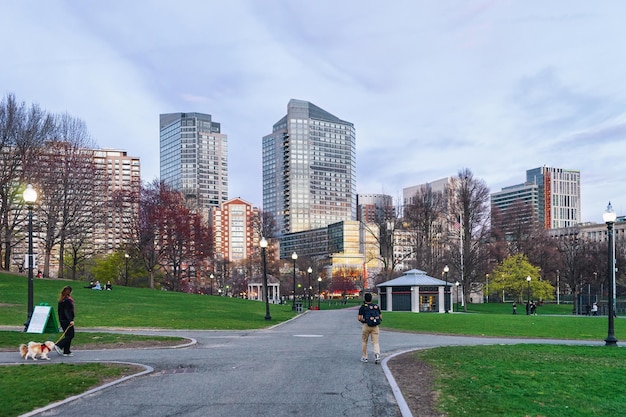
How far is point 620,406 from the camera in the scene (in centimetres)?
852

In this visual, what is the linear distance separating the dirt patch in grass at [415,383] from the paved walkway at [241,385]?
275 millimetres

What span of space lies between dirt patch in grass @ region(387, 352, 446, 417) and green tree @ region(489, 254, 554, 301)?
5830cm

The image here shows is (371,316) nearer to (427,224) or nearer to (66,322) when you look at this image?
(66,322)

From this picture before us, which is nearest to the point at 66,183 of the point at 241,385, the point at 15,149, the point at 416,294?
the point at 15,149

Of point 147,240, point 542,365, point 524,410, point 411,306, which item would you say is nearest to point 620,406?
point 524,410

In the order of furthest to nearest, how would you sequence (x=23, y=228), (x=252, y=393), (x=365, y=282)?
(x=365, y=282) < (x=23, y=228) < (x=252, y=393)

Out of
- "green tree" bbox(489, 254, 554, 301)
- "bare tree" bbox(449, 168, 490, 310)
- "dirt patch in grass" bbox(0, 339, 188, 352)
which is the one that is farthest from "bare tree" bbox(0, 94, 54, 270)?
"green tree" bbox(489, 254, 554, 301)

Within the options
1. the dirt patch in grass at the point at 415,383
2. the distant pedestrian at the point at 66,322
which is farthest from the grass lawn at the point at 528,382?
the distant pedestrian at the point at 66,322

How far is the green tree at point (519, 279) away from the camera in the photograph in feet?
225

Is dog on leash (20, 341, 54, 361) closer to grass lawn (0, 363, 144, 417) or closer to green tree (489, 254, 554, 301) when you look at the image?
grass lawn (0, 363, 144, 417)

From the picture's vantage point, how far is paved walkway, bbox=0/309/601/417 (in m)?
8.38

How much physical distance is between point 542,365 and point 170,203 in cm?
5920

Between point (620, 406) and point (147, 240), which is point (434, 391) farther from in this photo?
point (147, 240)

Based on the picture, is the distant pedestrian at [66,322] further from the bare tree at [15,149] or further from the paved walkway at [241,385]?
the bare tree at [15,149]
